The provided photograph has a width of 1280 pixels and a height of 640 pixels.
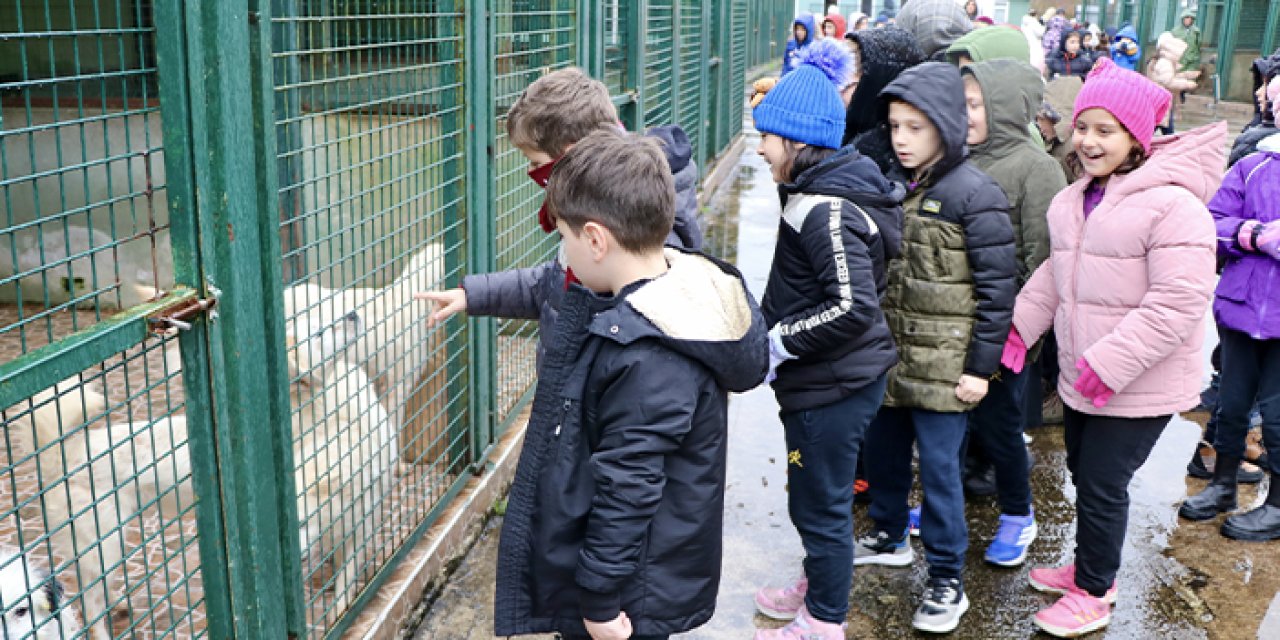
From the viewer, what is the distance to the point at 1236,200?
4.42 metres

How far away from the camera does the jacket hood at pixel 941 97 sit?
345 centimetres

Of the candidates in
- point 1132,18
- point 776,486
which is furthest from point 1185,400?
point 1132,18

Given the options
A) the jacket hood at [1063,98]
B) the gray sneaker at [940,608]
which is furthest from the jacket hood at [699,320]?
the jacket hood at [1063,98]

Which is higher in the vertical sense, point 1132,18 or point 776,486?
point 1132,18

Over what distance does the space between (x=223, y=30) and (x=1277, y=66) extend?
5083mm

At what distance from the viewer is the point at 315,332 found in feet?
10.2

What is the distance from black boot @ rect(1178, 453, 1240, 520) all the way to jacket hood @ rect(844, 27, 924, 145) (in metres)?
2.12

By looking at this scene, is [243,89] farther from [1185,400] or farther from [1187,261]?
[1185,400]

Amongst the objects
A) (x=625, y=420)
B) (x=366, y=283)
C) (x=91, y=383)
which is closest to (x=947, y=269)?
(x=625, y=420)

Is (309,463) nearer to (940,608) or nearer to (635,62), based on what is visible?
(940,608)

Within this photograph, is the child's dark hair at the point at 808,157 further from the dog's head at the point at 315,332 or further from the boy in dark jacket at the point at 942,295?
the dog's head at the point at 315,332

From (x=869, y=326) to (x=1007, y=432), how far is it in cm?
127

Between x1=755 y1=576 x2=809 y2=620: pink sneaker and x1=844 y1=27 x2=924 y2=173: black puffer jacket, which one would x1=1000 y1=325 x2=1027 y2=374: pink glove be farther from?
x1=844 y1=27 x2=924 y2=173: black puffer jacket

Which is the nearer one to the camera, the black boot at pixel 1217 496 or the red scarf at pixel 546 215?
the red scarf at pixel 546 215
